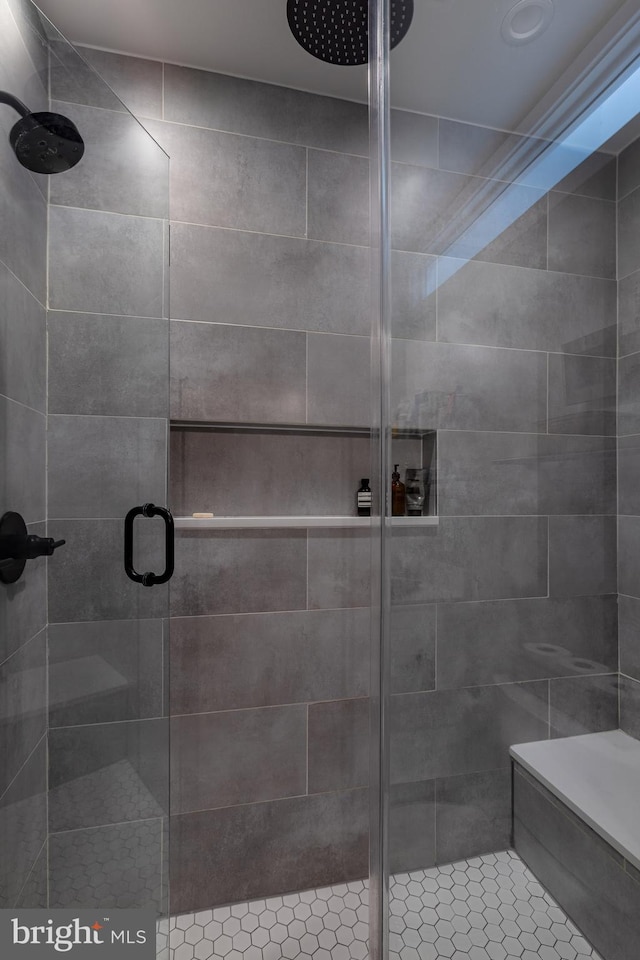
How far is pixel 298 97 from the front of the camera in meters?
1.48

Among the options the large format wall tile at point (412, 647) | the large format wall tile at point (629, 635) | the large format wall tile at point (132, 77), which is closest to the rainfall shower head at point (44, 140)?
the large format wall tile at point (132, 77)

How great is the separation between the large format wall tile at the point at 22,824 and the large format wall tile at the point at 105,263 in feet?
2.77

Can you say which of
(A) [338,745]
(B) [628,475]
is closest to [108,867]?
(A) [338,745]

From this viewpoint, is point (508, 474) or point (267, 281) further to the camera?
point (267, 281)

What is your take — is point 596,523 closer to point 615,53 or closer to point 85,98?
point 615,53

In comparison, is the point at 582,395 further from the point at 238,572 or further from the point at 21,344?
the point at 238,572

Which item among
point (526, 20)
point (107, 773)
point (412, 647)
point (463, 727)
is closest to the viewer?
point (526, 20)

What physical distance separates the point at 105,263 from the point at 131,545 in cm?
60

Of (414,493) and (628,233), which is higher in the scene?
(628,233)

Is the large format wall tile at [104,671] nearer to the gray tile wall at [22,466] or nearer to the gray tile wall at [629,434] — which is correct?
the gray tile wall at [22,466]

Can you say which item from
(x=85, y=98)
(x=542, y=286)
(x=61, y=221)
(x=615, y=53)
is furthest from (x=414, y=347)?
(x=85, y=98)

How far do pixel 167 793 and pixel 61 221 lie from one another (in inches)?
52.2

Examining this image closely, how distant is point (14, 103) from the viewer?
801mm

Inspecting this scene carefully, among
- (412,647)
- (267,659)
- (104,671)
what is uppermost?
(412,647)
